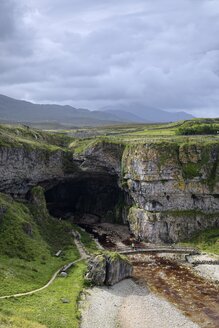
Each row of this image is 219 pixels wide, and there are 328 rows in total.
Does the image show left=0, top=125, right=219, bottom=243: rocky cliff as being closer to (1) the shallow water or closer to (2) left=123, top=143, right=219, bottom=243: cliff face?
(2) left=123, top=143, right=219, bottom=243: cliff face

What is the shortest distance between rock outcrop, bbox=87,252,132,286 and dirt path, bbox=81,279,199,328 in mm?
1544

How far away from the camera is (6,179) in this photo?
104 meters

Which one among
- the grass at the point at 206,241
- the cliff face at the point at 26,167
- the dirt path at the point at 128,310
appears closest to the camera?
the dirt path at the point at 128,310

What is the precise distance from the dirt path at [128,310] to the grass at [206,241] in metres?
29.0

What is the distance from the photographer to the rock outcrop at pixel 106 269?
75.1 metres

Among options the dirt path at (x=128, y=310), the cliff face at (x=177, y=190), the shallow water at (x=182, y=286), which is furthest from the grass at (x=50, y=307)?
the cliff face at (x=177, y=190)

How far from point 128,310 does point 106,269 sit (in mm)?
11571

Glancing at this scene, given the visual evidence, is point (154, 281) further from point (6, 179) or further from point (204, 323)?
point (6, 179)

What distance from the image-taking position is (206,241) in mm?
102000

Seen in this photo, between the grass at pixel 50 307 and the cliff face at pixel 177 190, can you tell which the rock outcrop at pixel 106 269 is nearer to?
the grass at pixel 50 307

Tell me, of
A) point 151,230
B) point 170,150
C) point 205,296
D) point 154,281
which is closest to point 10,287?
point 154,281

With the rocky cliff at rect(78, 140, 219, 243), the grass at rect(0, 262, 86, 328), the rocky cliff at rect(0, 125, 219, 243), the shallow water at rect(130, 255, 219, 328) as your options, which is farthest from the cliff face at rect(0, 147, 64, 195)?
the grass at rect(0, 262, 86, 328)

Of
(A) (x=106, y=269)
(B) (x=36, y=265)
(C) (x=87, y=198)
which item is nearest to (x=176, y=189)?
(A) (x=106, y=269)

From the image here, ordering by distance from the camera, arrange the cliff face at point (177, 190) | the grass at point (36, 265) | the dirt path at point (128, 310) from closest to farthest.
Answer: the grass at point (36, 265) → the dirt path at point (128, 310) → the cliff face at point (177, 190)
